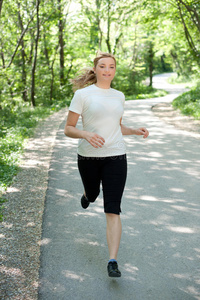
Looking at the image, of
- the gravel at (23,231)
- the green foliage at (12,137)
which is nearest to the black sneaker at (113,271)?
the gravel at (23,231)

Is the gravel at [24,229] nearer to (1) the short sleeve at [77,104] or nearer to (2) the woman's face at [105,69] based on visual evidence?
(1) the short sleeve at [77,104]

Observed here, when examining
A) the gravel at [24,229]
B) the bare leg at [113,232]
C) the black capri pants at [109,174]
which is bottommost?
the gravel at [24,229]

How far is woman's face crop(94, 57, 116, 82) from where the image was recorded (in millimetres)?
3588

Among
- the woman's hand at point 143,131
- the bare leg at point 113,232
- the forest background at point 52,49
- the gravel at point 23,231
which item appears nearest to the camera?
the gravel at point 23,231

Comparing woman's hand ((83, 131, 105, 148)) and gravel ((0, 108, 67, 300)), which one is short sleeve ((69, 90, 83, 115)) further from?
gravel ((0, 108, 67, 300))

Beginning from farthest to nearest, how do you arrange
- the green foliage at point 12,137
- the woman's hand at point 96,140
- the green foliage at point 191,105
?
the green foliage at point 191,105 < the green foliage at point 12,137 < the woman's hand at point 96,140

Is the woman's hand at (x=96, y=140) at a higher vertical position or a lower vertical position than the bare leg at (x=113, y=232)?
higher

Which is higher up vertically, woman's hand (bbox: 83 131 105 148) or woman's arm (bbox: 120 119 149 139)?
woman's hand (bbox: 83 131 105 148)

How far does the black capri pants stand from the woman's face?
0.81 m

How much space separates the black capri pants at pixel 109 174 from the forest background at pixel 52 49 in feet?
9.94

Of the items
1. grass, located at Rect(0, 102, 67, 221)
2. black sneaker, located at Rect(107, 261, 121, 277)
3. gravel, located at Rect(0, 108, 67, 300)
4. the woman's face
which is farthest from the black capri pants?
grass, located at Rect(0, 102, 67, 221)

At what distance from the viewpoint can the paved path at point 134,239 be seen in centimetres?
328

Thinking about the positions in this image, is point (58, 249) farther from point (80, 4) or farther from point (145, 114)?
point (80, 4)

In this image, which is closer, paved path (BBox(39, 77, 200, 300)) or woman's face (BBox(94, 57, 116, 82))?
paved path (BBox(39, 77, 200, 300))
